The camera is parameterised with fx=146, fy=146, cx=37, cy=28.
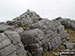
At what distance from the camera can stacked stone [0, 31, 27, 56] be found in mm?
21453

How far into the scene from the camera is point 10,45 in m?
22.9

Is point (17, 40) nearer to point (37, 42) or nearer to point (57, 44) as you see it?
point (37, 42)

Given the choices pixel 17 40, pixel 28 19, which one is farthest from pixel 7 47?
pixel 28 19

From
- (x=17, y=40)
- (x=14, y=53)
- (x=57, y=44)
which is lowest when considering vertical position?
(x=57, y=44)

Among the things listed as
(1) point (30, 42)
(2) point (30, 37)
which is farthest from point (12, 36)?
(1) point (30, 42)

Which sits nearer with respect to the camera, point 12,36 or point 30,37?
point 12,36

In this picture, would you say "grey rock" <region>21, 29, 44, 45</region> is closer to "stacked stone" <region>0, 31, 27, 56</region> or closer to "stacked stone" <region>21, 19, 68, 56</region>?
"stacked stone" <region>21, 19, 68, 56</region>

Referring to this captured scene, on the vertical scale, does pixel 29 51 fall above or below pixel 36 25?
below

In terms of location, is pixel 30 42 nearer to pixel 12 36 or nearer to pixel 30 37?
pixel 30 37

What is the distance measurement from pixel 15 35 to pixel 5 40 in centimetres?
263

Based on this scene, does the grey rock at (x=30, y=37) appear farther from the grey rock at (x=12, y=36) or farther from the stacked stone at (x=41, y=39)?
the grey rock at (x=12, y=36)

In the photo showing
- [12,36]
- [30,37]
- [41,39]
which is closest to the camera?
[12,36]

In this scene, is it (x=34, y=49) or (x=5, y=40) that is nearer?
(x=5, y=40)

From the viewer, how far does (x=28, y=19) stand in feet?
139
